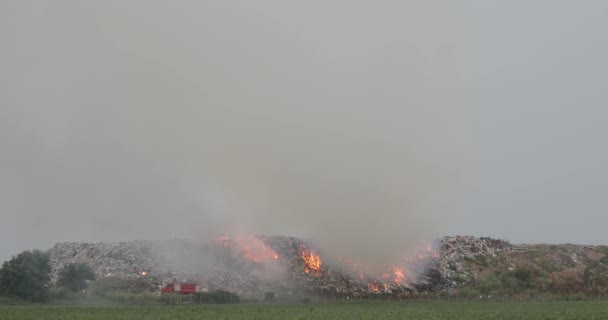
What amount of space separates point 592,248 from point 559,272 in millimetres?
29483

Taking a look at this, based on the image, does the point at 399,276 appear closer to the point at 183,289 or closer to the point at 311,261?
the point at 311,261

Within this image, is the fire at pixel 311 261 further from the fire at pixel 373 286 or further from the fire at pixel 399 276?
the fire at pixel 399 276

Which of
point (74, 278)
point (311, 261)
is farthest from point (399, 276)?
point (74, 278)

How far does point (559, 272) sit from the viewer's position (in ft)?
306

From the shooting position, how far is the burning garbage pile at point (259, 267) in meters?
79.6

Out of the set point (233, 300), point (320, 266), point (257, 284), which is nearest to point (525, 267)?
point (320, 266)

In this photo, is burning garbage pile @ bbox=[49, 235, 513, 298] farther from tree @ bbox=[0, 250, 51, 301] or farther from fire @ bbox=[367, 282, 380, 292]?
tree @ bbox=[0, 250, 51, 301]

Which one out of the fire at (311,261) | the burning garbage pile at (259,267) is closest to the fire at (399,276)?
the burning garbage pile at (259,267)

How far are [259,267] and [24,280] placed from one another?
106 ft

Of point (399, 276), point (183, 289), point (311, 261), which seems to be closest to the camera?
point (183, 289)

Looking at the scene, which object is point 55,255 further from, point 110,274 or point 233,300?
point 233,300

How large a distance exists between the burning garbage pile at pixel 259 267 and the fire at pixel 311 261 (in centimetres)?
3

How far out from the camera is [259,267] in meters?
86.0

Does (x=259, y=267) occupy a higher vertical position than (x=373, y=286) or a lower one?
higher
